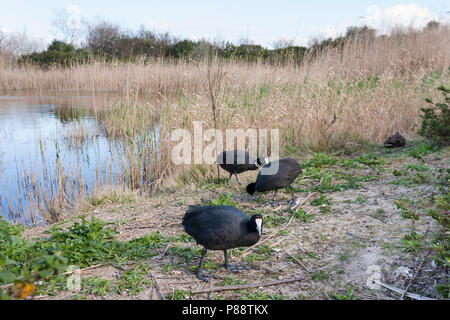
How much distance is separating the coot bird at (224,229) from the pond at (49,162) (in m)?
3.53

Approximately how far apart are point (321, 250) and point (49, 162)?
19.2 ft

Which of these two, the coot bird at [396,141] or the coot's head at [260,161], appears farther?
the coot bird at [396,141]

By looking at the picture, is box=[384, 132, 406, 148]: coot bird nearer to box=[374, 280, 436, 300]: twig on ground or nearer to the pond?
box=[374, 280, 436, 300]: twig on ground

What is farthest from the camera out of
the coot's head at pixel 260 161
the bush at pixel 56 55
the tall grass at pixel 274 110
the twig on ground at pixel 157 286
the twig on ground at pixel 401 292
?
the bush at pixel 56 55

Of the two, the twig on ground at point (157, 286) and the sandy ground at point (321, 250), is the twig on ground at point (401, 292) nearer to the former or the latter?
the sandy ground at point (321, 250)

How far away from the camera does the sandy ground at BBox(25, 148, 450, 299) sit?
2.39m

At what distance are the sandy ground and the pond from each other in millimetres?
1640

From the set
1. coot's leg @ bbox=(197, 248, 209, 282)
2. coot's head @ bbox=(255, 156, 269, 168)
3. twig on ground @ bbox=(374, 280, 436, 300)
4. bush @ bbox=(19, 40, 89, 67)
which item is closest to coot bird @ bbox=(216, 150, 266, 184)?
coot's head @ bbox=(255, 156, 269, 168)

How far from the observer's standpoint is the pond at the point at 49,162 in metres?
5.50

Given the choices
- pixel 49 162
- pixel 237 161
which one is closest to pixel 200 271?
pixel 237 161

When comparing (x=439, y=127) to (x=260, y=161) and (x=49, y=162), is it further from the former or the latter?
(x=49, y=162)

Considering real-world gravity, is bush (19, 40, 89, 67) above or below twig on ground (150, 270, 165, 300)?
above

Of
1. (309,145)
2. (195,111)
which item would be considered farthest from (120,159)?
(309,145)

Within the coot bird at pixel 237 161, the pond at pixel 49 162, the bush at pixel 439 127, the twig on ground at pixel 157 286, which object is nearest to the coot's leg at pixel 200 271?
the twig on ground at pixel 157 286
